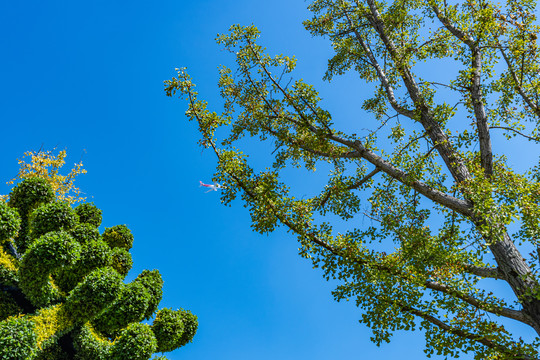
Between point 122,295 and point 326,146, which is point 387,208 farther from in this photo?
point 122,295

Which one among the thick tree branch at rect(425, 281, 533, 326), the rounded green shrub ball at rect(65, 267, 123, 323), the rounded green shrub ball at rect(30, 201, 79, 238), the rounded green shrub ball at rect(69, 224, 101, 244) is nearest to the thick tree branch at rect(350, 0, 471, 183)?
the thick tree branch at rect(425, 281, 533, 326)

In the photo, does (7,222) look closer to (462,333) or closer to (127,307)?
(127,307)

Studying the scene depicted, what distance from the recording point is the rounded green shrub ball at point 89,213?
40.5 feet

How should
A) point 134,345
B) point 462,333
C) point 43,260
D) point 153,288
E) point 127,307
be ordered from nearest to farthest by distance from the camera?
1. point 462,333
2. point 43,260
3. point 134,345
4. point 127,307
5. point 153,288

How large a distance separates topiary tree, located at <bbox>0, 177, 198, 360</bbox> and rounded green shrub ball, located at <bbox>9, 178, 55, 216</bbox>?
0.02 meters

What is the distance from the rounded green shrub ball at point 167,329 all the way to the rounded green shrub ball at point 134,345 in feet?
5.49

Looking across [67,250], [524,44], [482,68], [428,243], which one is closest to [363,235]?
[428,243]

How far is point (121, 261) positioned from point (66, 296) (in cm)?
198

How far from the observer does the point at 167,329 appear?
1101 centimetres

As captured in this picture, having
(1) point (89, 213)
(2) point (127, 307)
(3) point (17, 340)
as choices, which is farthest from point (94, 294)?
(1) point (89, 213)

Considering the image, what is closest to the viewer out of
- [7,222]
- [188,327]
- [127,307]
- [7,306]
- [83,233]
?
[7,222]

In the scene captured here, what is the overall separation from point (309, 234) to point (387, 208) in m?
3.17

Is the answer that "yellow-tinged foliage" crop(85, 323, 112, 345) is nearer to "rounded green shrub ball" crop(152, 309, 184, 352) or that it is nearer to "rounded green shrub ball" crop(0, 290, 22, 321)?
"rounded green shrub ball" crop(152, 309, 184, 352)

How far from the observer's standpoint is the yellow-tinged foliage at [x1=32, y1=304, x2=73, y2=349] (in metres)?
9.05
